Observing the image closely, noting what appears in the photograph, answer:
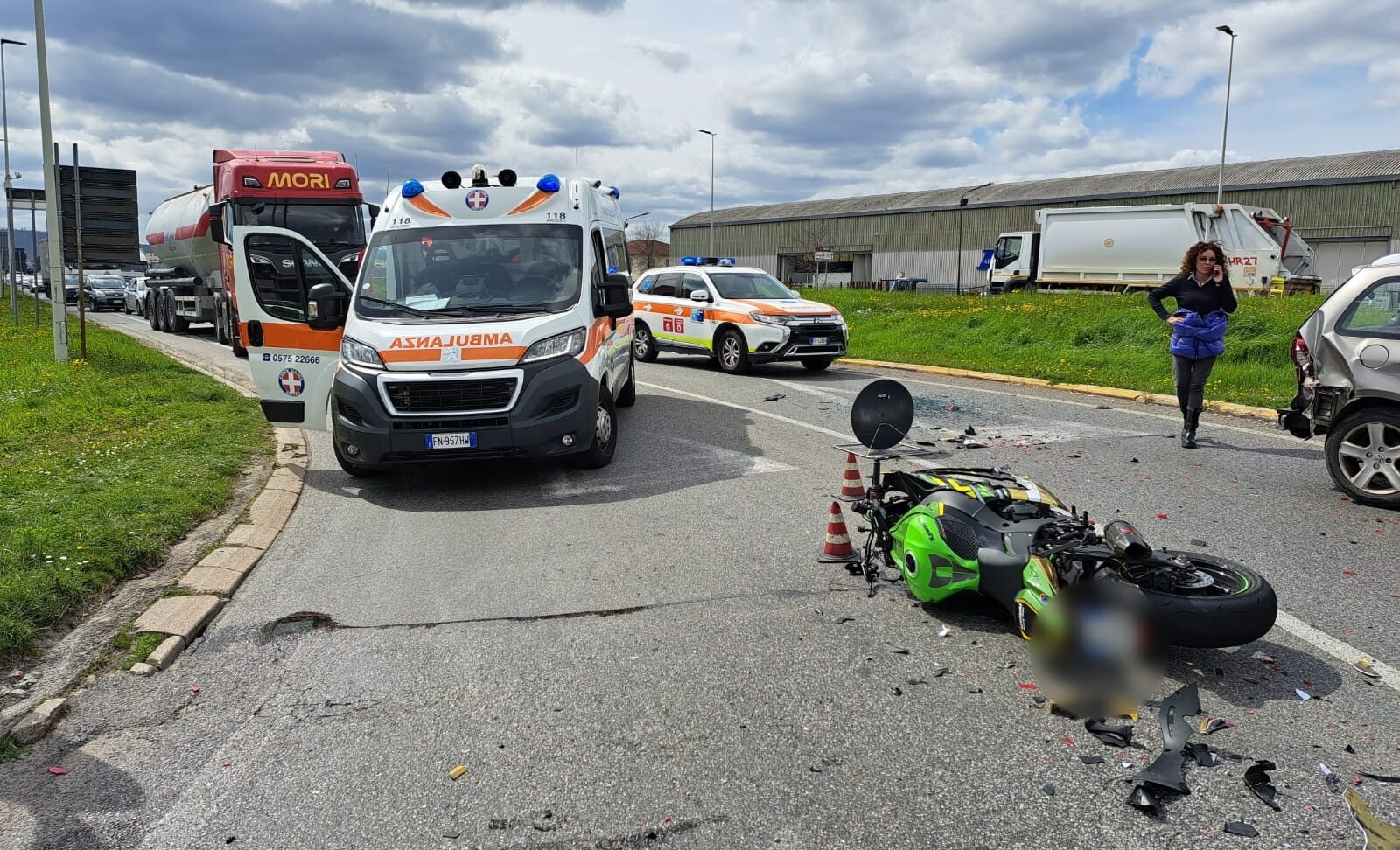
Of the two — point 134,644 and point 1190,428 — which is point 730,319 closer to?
point 1190,428

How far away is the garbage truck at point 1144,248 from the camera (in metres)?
29.0

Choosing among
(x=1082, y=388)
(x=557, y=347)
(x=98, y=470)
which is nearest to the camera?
(x=98, y=470)

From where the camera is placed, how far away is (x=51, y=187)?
15.7 m

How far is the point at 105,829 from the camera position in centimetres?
313

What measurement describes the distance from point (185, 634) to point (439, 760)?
6.57 feet

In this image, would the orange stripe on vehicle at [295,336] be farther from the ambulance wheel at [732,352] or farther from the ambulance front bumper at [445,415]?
the ambulance wheel at [732,352]

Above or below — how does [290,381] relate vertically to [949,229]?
below

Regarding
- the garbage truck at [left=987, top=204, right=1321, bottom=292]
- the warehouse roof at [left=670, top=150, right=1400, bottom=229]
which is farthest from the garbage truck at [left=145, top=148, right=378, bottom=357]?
the warehouse roof at [left=670, top=150, right=1400, bottom=229]

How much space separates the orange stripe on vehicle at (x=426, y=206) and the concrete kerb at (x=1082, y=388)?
876cm

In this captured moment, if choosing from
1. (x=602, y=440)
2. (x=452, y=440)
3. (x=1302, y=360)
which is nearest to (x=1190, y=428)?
(x=1302, y=360)

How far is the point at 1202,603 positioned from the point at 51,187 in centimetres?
1760

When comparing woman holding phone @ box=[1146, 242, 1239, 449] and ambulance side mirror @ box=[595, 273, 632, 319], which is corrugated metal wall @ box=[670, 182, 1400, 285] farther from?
ambulance side mirror @ box=[595, 273, 632, 319]

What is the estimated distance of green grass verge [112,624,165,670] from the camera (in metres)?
4.49

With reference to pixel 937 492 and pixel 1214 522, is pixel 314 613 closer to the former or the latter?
pixel 937 492
